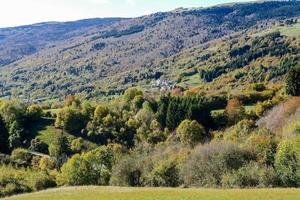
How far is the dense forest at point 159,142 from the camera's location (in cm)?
8762

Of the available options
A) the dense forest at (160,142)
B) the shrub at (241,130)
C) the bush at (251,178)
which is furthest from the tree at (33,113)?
the bush at (251,178)

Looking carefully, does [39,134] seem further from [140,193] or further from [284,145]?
[140,193]

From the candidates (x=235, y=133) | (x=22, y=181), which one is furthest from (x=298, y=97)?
(x=22, y=181)

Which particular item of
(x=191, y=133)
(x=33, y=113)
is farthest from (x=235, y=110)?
(x=33, y=113)

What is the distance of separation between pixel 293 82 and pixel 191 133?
36434 millimetres

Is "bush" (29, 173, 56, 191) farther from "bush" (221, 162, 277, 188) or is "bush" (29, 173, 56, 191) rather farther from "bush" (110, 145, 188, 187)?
"bush" (221, 162, 277, 188)

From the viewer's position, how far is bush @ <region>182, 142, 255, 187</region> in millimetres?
86562

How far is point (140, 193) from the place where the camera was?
193 feet

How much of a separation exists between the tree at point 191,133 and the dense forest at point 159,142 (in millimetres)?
310

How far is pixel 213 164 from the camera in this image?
87875 millimetres

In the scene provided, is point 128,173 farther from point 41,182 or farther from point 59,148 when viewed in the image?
point 59,148

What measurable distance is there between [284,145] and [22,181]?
58708mm

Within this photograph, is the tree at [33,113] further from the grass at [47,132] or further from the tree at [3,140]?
the tree at [3,140]

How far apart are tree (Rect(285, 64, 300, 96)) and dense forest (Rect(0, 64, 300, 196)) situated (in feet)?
1.11
